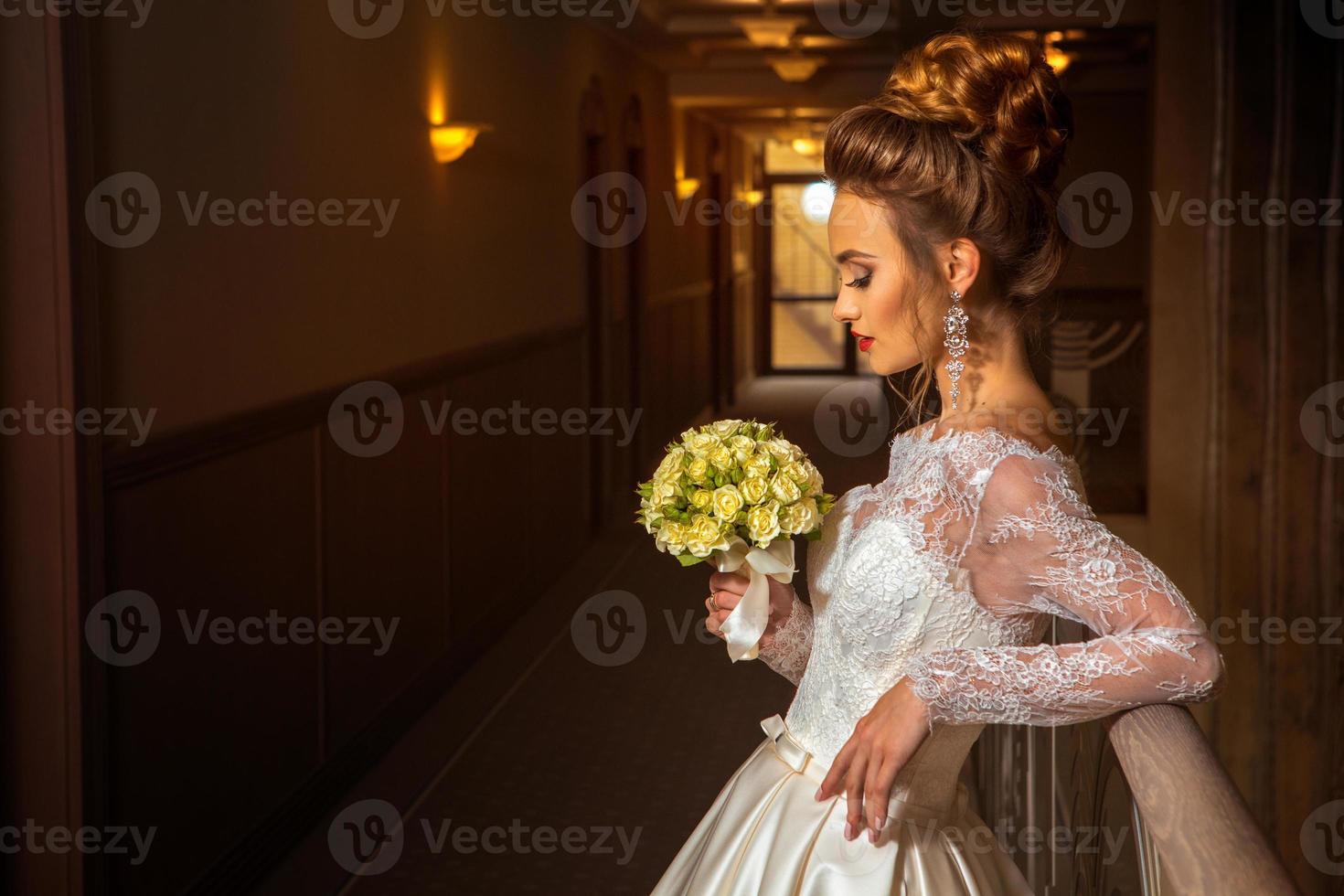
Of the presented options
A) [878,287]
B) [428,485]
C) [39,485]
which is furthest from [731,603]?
[428,485]

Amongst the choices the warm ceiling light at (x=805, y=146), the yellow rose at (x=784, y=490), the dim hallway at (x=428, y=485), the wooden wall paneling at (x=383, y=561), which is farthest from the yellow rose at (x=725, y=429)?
the warm ceiling light at (x=805, y=146)

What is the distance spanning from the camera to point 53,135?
2.63 metres

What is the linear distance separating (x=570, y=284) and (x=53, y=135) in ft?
16.4

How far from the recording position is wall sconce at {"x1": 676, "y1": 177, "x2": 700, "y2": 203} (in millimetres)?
11382

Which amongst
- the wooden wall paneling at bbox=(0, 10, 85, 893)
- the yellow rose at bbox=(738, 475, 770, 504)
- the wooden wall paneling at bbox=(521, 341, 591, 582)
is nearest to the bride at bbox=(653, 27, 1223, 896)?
the yellow rose at bbox=(738, 475, 770, 504)

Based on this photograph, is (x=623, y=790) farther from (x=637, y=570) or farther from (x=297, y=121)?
(x=637, y=570)

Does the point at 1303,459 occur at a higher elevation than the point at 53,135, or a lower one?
lower

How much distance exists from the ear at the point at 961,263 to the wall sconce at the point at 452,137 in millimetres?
3766

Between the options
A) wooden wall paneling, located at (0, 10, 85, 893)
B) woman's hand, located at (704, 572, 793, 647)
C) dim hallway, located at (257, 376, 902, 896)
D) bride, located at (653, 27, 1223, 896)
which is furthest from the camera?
dim hallway, located at (257, 376, 902, 896)

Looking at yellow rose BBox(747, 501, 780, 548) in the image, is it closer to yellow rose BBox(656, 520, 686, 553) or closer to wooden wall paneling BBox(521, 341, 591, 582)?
yellow rose BBox(656, 520, 686, 553)

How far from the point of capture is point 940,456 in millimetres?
1587

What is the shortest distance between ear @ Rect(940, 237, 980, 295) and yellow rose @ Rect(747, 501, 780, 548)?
0.33 m

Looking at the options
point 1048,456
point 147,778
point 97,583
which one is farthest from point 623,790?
point 1048,456

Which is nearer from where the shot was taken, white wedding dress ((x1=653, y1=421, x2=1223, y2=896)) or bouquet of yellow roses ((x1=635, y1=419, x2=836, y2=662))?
white wedding dress ((x1=653, y1=421, x2=1223, y2=896))
